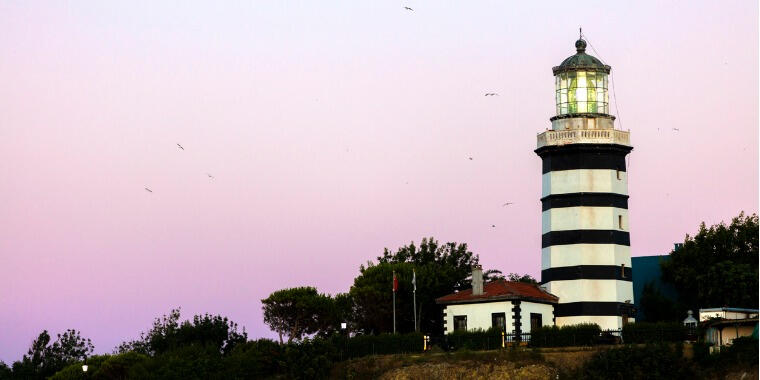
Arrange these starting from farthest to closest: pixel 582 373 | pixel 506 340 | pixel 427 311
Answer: pixel 427 311, pixel 506 340, pixel 582 373

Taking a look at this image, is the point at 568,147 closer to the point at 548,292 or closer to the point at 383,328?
the point at 548,292

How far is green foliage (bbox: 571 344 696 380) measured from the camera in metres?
60.2

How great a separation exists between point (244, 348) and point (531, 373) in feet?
53.8

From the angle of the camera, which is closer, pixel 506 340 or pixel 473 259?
pixel 506 340

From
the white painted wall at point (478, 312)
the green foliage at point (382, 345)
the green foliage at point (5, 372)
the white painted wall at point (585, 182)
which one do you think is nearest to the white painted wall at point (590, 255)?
the white painted wall at point (585, 182)

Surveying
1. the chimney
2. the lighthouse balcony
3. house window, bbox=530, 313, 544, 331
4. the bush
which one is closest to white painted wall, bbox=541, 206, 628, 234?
the lighthouse balcony

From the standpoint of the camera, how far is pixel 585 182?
7019 centimetres

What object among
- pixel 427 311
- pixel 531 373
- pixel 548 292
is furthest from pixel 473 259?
pixel 531 373

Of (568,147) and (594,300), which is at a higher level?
(568,147)

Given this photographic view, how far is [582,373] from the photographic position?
62.0 meters

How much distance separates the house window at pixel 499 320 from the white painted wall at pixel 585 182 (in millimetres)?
6795

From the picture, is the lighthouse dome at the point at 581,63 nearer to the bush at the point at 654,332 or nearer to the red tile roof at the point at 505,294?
the red tile roof at the point at 505,294

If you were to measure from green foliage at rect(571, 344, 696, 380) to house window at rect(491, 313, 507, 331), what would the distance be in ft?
28.2

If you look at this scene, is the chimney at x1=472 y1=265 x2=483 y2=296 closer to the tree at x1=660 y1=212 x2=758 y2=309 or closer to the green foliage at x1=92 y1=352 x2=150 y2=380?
the tree at x1=660 y1=212 x2=758 y2=309
